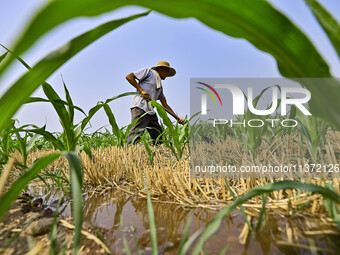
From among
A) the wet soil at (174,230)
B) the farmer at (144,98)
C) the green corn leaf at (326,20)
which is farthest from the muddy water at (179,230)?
the farmer at (144,98)

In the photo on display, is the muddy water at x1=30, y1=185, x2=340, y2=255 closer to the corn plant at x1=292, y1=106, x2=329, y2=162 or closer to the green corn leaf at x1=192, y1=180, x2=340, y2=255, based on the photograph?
the green corn leaf at x1=192, y1=180, x2=340, y2=255

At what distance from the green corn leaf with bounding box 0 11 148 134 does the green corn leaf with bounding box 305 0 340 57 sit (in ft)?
1.03

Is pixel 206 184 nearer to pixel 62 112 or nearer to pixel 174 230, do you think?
pixel 174 230

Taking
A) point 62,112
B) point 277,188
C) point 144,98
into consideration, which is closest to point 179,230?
point 277,188

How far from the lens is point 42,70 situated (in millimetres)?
430

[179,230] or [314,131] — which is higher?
[314,131]

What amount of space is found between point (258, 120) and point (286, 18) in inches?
33.7

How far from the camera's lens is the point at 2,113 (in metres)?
0.43

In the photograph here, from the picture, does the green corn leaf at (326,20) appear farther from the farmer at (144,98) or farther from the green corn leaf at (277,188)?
the farmer at (144,98)

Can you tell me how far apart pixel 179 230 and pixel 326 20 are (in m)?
0.57

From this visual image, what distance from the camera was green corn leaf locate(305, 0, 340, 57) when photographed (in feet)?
1.46

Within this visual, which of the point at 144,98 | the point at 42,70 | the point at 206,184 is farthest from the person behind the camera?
the point at 144,98

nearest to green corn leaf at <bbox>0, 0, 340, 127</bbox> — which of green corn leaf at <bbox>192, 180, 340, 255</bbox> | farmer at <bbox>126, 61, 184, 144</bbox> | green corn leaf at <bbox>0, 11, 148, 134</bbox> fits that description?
green corn leaf at <bbox>0, 11, 148, 134</bbox>

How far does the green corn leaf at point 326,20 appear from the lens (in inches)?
17.5
